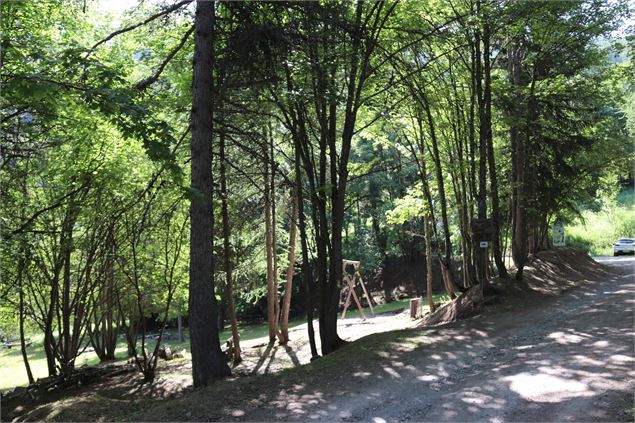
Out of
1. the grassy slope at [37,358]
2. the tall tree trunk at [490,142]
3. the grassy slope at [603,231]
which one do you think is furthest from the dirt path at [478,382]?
the grassy slope at [603,231]

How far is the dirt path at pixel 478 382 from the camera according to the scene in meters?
5.45

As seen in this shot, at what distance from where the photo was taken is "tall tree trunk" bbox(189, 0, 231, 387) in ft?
26.0

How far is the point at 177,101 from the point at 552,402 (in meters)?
8.13

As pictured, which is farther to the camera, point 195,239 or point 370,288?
point 370,288

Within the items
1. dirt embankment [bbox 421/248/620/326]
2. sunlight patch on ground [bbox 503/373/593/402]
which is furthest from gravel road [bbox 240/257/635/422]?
dirt embankment [bbox 421/248/620/326]

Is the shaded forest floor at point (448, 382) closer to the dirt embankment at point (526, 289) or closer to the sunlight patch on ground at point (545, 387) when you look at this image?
the sunlight patch on ground at point (545, 387)

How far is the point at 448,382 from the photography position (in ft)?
22.5

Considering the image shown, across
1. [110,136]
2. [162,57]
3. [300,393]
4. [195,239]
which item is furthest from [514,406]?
[110,136]

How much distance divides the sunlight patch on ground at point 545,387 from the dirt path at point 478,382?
0.4 inches

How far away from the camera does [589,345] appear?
25.5 ft

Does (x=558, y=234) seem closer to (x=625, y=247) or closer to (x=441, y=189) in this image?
(x=441, y=189)

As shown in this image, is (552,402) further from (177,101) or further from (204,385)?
(177,101)

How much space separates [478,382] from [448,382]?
421 millimetres

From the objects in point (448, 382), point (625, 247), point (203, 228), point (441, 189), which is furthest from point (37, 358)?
point (625, 247)
